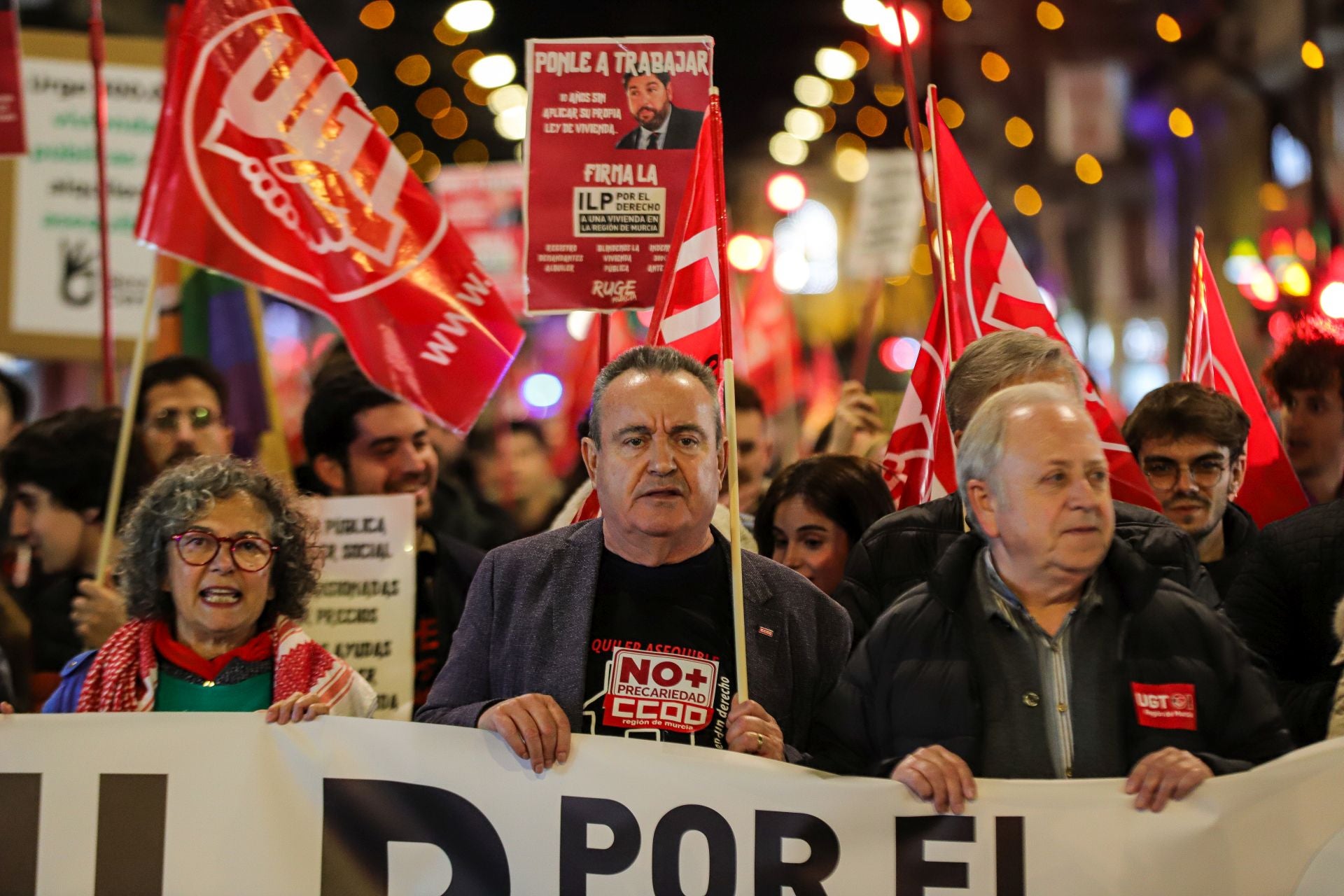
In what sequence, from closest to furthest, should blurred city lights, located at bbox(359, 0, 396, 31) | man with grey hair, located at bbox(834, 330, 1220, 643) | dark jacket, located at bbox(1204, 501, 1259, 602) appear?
1. man with grey hair, located at bbox(834, 330, 1220, 643)
2. dark jacket, located at bbox(1204, 501, 1259, 602)
3. blurred city lights, located at bbox(359, 0, 396, 31)

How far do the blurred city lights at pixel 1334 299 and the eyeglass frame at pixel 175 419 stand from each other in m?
9.33

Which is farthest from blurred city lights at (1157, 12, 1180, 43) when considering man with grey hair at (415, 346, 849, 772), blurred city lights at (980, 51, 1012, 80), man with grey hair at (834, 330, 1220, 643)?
man with grey hair at (415, 346, 849, 772)

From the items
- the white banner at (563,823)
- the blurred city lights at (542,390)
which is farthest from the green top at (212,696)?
the blurred city lights at (542,390)

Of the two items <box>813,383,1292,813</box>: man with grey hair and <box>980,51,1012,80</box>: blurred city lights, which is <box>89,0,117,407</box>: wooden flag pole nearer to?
<box>813,383,1292,813</box>: man with grey hair

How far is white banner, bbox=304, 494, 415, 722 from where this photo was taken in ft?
17.5

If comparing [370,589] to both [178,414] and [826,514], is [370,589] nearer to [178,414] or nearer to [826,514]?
[178,414]

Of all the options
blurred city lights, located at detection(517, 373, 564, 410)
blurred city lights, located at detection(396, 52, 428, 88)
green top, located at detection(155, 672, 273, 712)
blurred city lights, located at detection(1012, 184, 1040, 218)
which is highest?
blurred city lights, located at detection(396, 52, 428, 88)

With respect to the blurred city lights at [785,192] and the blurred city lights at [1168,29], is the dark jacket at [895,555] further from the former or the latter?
the blurred city lights at [785,192]

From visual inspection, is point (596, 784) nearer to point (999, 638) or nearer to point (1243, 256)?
point (999, 638)

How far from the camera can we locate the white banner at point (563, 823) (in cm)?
337

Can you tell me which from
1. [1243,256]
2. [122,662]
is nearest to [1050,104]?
[1243,256]

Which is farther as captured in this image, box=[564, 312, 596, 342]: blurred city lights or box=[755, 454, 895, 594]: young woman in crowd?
box=[564, 312, 596, 342]: blurred city lights

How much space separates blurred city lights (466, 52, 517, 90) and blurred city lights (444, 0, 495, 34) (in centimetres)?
133

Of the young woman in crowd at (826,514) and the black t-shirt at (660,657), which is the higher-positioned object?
the young woman in crowd at (826,514)
